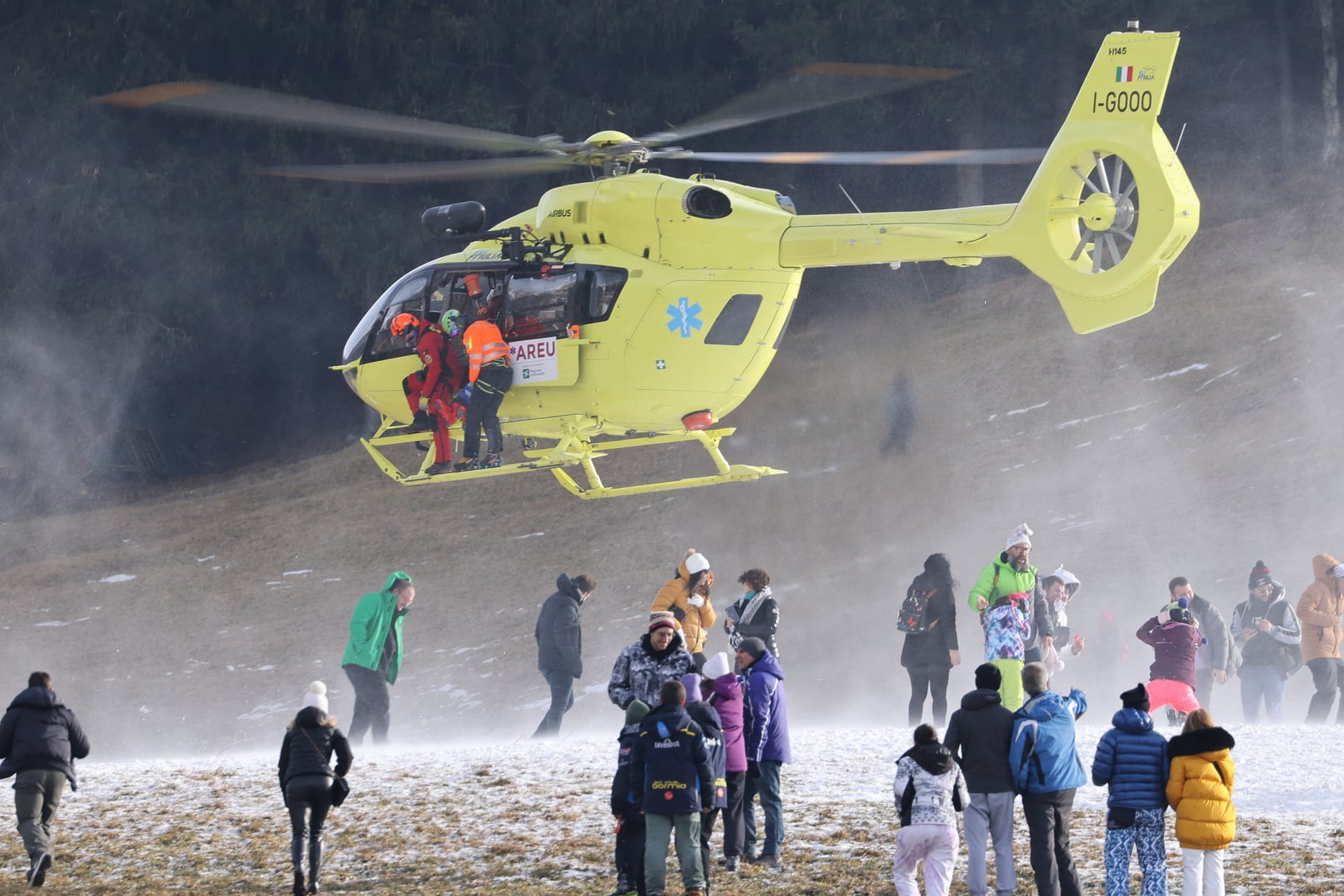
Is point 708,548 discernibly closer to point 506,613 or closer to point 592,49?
point 506,613

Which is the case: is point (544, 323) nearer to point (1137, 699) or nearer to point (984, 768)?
point (984, 768)

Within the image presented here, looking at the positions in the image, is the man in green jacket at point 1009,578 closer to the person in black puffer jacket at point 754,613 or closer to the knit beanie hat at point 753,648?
the person in black puffer jacket at point 754,613

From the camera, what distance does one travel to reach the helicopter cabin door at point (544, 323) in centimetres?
1600

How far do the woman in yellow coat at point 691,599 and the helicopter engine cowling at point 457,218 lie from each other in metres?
5.08

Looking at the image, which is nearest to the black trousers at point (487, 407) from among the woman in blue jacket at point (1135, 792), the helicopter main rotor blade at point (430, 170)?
the helicopter main rotor blade at point (430, 170)

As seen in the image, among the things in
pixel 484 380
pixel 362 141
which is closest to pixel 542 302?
pixel 484 380

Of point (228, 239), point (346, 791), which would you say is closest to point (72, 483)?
point (228, 239)

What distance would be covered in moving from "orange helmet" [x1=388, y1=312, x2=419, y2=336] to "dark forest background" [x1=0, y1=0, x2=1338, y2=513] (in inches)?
650

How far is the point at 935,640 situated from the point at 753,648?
13.8ft

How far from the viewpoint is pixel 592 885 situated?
968 centimetres

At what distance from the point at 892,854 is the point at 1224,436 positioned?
1785 centimetres

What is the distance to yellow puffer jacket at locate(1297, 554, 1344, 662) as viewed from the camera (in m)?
13.9

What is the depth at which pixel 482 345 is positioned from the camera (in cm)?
1606

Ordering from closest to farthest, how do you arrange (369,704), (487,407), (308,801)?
1. (308,801)
2. (369,704)
3. (487,407)
